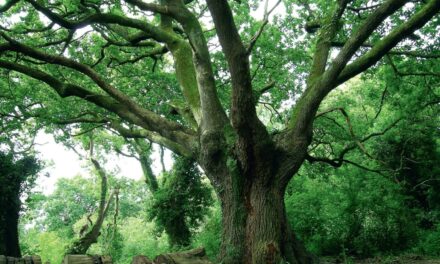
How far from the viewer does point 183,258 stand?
510 centimetres

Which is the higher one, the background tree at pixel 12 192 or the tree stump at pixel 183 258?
the background tree at pixel 12 192

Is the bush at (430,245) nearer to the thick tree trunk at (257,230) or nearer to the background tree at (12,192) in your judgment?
the thick tree trunk at (257,230)

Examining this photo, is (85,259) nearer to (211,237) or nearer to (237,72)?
(237,72)

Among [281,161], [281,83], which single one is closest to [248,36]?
[281,83]

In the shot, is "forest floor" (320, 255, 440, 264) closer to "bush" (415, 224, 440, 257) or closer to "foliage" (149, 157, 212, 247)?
"bush" (415, 224, 440, 257)

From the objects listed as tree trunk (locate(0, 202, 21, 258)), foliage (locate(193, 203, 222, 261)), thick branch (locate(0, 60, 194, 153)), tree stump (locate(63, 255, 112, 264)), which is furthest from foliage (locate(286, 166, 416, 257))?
tree trunk (locate(0, 202, 21, 258))

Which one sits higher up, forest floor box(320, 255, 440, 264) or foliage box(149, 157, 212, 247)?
foliage box(149, 157, 212, 247)

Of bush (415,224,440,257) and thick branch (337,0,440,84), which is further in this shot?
bush (415,224,440,257)

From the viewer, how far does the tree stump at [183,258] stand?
483 cm

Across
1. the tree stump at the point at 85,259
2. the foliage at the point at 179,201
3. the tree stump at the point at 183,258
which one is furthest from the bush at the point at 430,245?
the tree stump at the point at 85,259

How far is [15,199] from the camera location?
1370 cm

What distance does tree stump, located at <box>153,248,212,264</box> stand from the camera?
4.83 meters

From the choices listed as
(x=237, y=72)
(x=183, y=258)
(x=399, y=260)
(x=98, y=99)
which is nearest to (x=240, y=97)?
(x=237, y=72)

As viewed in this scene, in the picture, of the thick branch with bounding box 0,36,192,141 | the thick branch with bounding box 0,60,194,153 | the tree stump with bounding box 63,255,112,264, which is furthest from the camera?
the thick branch with bounding box 0,36,192,141
